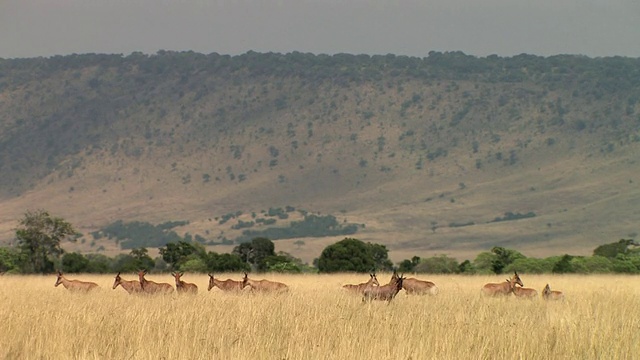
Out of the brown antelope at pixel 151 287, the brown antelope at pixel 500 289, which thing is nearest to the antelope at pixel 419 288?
the brown antelope at pixel 500 289

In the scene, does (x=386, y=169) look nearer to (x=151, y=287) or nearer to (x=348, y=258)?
(x=348, y=258)

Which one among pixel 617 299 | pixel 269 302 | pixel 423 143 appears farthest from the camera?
pixel 423 143

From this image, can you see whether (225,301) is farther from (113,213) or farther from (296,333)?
(113,213)

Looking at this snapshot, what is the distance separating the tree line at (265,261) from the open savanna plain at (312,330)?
2109 cm

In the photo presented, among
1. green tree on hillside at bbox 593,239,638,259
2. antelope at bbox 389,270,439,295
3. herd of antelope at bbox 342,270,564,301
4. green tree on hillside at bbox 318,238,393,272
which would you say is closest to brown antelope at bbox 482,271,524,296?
herd of antelope at bbox 342,270,564,301

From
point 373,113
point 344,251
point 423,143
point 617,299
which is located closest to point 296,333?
point 617,299

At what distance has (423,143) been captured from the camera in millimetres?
175250

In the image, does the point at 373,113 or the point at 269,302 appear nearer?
the point at 269,302

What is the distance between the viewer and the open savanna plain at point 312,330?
1226cm

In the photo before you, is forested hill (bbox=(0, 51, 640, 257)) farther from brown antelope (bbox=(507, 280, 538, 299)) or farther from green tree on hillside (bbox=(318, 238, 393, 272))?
brown antelope (bbox=(507, 280, 538, 299))

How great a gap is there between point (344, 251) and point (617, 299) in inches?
816

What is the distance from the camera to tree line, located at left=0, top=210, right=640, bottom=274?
41.5 meters

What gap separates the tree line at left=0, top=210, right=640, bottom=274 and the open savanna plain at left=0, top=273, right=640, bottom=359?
2109 cm

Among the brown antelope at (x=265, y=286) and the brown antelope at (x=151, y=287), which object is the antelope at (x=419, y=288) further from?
the brown antelope at (x=151, y=287)
